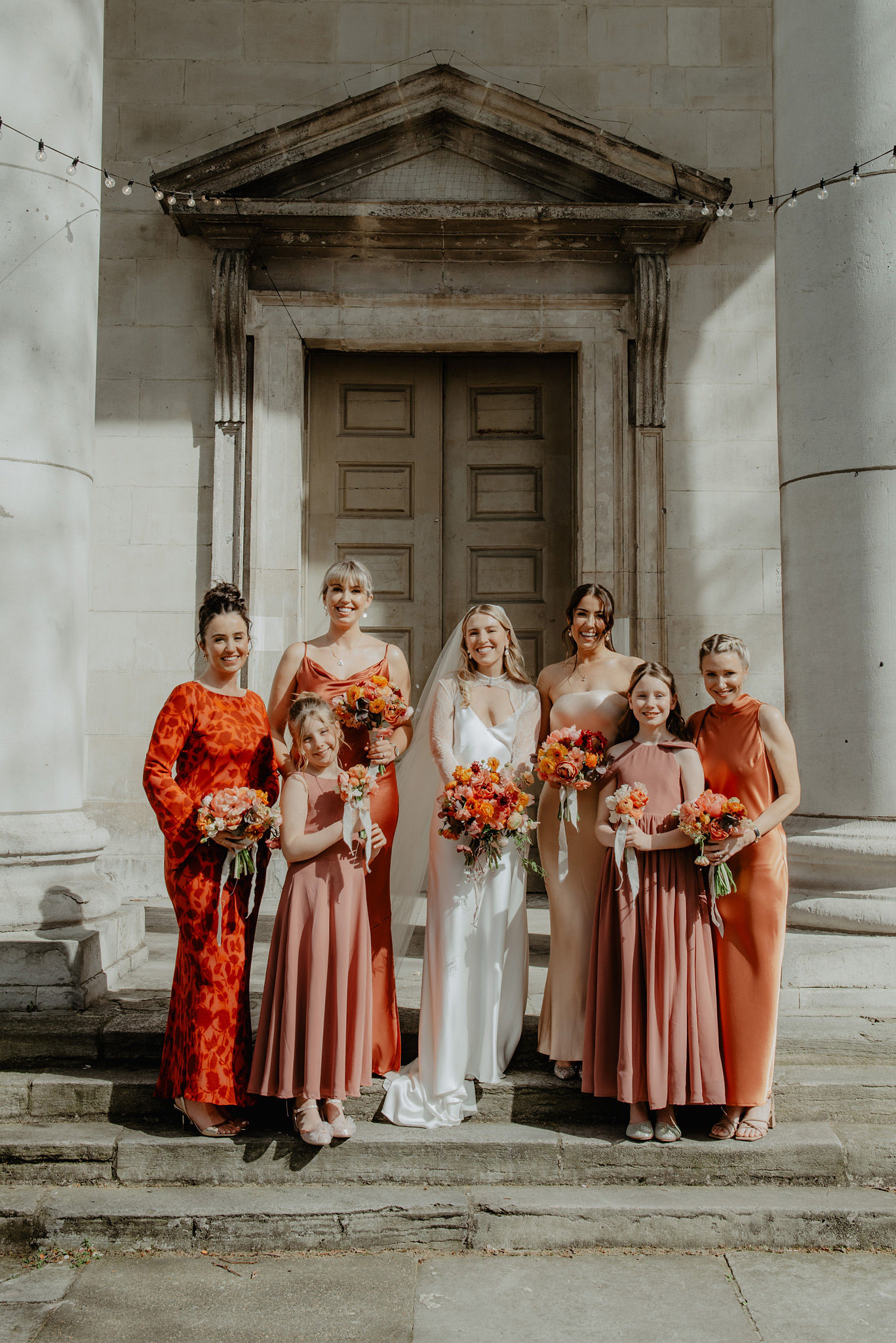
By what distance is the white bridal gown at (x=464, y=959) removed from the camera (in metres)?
4.31

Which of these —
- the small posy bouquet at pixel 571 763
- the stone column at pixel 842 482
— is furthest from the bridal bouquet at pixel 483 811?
the stone column at pixel 842 482

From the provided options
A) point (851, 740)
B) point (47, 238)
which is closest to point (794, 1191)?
point (851, 740)

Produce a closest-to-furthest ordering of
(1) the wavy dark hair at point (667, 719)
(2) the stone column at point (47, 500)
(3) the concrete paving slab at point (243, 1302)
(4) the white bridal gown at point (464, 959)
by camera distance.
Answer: (3) the concrete paving slab at point (243, 1302), (4) the white bridal gown at point (464, 959), (1) the wavy dark hair at point (667, 719), (2) the stone column at point (47, 500)

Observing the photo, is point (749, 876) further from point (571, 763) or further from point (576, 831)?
point (571, 763)

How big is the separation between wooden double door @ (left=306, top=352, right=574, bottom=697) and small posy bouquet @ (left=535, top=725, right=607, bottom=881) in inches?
150

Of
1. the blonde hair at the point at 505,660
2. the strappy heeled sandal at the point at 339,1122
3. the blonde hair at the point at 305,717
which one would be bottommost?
the strappy heeled sandal at the point at 339,1122

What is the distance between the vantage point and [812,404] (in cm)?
545

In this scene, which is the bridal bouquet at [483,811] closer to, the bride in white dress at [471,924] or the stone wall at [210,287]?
the bride in white dress at [471,924]

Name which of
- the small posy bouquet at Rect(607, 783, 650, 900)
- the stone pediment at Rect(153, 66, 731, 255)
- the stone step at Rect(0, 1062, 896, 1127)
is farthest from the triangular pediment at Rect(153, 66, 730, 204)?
the stone step at Rect(0, 1062, 896, 1127)

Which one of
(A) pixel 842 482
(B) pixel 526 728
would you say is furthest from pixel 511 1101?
(A) pixel 842 482

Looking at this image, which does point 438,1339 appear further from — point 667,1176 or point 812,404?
point 812,404

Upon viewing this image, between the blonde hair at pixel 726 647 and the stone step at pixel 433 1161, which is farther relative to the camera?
the blonde hair at pixel 726 647

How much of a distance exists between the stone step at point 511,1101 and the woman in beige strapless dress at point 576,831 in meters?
0.14

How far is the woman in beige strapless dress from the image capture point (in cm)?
448
